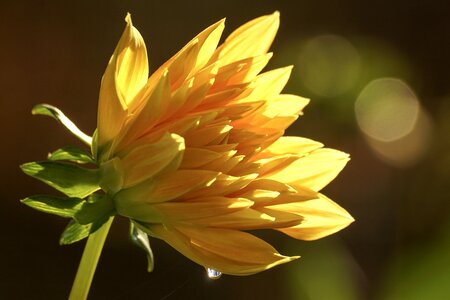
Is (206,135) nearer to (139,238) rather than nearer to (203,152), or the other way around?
(203,152)

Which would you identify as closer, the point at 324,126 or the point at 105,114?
the point at 105,114

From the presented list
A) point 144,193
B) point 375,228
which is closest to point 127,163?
point 144,193

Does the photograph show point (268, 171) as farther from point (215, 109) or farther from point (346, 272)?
point (346, 272)

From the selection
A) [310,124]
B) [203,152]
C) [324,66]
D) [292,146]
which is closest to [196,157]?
[203,152]

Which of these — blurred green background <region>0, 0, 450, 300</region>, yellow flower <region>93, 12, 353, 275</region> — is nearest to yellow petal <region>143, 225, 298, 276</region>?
yellow flower <region>93, 12, 353, 275</region>

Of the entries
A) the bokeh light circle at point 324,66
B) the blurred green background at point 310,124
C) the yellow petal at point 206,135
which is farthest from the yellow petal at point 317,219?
the bokeh light circle at point 324,66

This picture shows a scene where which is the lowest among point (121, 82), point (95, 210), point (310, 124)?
point (310, 124)
